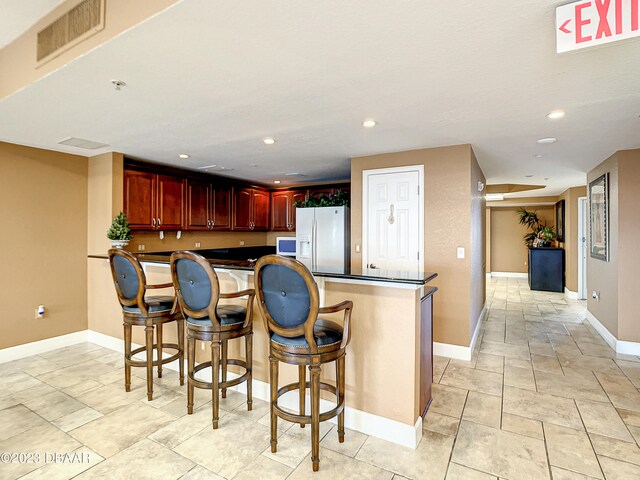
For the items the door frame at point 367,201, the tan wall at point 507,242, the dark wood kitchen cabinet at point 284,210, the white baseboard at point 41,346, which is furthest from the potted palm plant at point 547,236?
the white baseboard at point 41,346

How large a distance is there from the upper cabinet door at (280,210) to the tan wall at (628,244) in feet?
15.9

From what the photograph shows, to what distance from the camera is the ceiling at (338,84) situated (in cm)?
152

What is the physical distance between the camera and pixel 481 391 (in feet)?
9.44

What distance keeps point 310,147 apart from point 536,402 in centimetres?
319

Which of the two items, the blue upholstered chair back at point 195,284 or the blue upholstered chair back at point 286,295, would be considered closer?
the blue upholstered chair back at point 286,295

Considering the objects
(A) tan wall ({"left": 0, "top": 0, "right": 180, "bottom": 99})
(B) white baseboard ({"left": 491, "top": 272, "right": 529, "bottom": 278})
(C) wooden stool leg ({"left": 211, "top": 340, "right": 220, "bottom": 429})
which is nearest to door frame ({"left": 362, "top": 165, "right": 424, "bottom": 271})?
(C) wooden stool leg ({"left": 211, "top": 340, "right": 220, "bottom": 429})

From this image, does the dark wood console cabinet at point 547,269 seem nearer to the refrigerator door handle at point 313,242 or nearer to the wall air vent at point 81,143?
the refrigerator door handle at point 313,242

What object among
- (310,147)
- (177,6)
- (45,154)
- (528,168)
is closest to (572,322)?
(528,168)

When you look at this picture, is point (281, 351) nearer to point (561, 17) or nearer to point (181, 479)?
point (181, 479)

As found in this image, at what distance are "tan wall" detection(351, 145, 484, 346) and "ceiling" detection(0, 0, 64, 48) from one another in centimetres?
328

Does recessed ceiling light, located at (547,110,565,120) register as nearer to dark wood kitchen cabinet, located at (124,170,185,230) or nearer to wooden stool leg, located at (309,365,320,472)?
wooden stool leg, located at (309,365,320,472)

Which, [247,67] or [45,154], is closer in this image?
[247,67]

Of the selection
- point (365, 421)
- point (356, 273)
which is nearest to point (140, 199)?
point (356, 273)

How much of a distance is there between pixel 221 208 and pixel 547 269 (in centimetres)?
740
